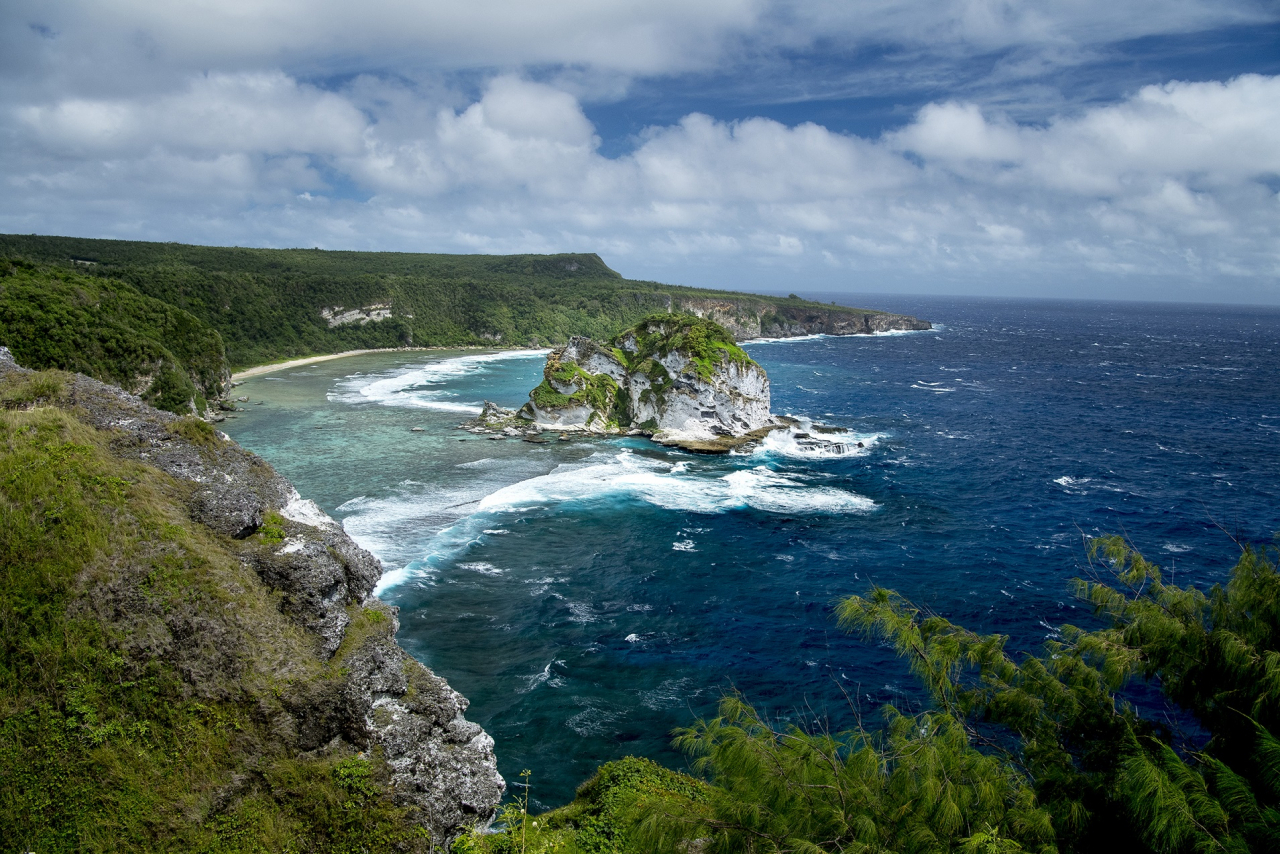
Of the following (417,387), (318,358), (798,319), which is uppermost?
(798,319)

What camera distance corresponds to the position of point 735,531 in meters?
43.2

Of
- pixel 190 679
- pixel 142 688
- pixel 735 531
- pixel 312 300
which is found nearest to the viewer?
pixel 142 688

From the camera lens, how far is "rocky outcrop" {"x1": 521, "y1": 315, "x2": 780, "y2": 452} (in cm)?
6869

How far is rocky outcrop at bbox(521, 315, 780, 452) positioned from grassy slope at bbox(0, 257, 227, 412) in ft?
130

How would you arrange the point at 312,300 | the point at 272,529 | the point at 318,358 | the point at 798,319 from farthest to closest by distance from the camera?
the point at 798,319 → the point at 312,300 → the point at 318,358 → the point at 272,529

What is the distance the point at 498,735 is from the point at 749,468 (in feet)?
126

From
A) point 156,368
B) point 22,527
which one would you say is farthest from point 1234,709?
point 156,368

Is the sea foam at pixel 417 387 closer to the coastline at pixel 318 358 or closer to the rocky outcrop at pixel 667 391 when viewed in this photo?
the rocky outcrop at pixel 667 391

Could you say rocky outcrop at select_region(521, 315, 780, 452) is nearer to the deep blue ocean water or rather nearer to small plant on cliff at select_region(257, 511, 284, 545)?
the deep blue ocean water

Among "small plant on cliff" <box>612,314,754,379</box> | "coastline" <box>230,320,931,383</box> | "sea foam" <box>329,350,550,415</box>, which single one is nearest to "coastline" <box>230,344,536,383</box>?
"coastline" <box>230,320,931,383</box>

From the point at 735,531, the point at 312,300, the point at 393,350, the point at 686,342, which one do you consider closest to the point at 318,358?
the point at 393,350

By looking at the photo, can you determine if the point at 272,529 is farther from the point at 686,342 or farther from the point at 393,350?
the point at 393,350

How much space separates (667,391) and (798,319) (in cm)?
13273

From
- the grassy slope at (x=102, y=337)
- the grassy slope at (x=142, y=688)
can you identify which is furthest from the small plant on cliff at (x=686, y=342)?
A: the grassy slope at (x=142, y=688)
